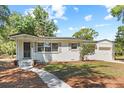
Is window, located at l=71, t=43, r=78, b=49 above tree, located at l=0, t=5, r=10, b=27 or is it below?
below

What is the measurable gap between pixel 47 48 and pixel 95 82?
13.8 m

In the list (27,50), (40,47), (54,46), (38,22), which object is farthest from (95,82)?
(38,22)

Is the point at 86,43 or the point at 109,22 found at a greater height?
the point at 109,22

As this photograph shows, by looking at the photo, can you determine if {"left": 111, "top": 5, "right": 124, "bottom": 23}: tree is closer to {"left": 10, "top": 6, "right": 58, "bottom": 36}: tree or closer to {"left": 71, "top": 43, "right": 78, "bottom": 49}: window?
{"left": 71, "top": 43, "right": 78, "bottom": 49}: window

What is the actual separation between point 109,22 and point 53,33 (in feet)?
44.7

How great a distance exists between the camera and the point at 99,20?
5806 centimetres

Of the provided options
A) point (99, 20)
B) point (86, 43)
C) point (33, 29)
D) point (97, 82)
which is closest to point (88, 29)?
point (99, 20)

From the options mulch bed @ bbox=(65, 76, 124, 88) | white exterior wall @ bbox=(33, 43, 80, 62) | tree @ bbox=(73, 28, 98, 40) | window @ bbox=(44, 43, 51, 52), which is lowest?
mulch bed @ bbox=(65, 76, 124, 88)

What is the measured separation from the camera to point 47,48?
25.5m

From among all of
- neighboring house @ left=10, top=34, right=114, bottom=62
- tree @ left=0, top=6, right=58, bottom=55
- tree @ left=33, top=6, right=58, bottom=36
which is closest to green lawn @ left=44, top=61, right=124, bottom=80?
neighboring house @ left=10, top=34, right=114, bottom=62

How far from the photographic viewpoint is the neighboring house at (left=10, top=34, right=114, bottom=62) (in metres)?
24.0
